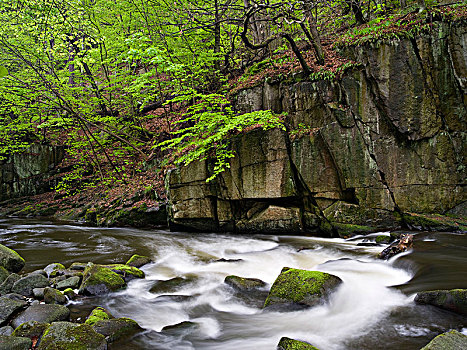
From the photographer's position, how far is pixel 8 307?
3980 millimetres

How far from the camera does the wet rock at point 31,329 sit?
338 cm

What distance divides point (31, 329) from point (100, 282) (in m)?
1.69

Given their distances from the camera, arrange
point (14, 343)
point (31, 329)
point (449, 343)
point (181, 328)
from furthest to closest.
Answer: point (181, 328) < point (31, 329) < point (14, 343) < point (449, 343)

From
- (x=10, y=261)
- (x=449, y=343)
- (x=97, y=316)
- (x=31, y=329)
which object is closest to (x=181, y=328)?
(x=97, y=316)

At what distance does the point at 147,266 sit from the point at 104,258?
1.41 meters

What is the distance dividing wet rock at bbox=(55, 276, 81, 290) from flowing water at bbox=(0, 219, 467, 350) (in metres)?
0.67

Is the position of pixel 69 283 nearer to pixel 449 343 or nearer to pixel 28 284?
pixel 28 284

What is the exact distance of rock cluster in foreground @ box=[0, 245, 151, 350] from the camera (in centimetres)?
318

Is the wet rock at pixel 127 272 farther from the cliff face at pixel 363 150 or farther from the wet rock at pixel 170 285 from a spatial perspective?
the cliff face at pixel 363 150

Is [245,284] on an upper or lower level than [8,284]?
lower

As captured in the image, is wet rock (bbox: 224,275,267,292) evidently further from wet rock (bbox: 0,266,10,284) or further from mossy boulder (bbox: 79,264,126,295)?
wet rock (bbox: 0,266,10,284)

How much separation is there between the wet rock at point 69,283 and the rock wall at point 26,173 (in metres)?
14.2

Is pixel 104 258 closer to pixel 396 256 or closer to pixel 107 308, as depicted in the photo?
pixel 107 308

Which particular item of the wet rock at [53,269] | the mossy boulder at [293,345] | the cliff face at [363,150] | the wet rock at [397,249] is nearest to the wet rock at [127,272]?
the wet rock at [53,269]
